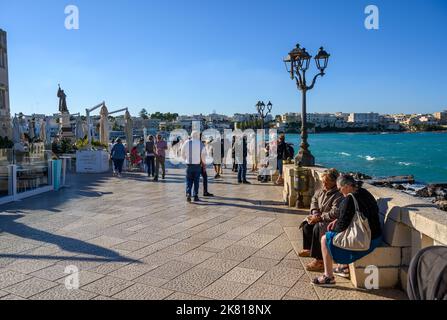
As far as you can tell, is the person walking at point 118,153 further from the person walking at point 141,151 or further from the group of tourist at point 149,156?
the person walking at point 141,151

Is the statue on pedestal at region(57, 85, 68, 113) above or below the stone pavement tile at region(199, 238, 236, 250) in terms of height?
above

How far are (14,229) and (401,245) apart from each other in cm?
540

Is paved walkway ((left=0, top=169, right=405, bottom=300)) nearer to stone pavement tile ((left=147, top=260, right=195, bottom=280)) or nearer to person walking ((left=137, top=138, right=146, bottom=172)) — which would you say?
stone pavement tile ((left=147, top=260, right=195, bottom=280))

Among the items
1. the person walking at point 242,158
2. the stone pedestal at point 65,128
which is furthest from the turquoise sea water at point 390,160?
the stone pedestal at point 65,128

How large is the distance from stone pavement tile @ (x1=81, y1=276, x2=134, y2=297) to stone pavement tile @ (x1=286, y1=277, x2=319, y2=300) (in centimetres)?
153

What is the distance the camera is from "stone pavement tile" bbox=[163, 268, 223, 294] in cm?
358

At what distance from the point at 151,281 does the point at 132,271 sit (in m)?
0.37

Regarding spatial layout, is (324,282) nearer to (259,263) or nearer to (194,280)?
(259,263)

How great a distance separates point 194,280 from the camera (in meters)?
3.78

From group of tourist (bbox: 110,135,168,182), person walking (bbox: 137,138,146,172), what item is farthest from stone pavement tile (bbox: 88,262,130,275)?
person walking (bbox: 137,138,146,172)

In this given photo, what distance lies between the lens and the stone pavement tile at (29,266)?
408 cm

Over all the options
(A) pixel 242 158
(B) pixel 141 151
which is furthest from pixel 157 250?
(B) pixel 141 151
